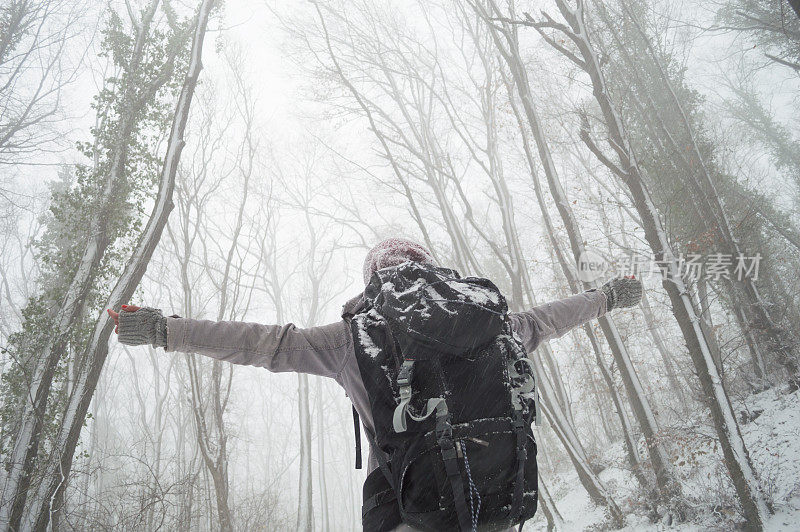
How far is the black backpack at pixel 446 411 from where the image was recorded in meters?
1.20

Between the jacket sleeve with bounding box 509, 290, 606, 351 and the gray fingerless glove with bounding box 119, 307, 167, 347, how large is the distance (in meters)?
1.37

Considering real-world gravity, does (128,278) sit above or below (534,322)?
above

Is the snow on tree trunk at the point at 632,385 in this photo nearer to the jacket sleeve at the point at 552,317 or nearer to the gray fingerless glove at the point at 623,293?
the gray fingerless glove at the point at 623,293

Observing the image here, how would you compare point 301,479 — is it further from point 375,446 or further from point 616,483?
point 375,446

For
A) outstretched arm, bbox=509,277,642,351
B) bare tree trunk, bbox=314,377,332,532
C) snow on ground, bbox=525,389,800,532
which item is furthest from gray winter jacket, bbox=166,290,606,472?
bare tree trunk, bbox=314,377,332,532

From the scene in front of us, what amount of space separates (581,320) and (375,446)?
1231 mm

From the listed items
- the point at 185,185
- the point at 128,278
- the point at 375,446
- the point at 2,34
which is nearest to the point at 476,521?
the point at 375,446

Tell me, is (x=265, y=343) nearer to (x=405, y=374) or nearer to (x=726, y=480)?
(x=405, y=374)

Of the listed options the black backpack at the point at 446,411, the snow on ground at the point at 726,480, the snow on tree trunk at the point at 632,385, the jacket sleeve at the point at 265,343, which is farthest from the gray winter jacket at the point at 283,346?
the snow on ground at the point at 726,480

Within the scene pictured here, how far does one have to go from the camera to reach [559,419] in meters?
5.95

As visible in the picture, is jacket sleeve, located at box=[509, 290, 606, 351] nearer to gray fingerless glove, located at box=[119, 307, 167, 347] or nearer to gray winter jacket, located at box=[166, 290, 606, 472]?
gray winter jacket, located at box=[166, 290, 606, 472]

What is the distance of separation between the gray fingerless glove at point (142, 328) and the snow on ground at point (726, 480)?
4800 millimetres

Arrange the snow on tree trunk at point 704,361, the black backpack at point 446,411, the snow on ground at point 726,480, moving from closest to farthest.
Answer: the black backpack at point 446,411
the snow on tree trunk at point 704,361
the snow on ground at point 726,480

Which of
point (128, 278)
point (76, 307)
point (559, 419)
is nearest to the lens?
point (128, 278)
